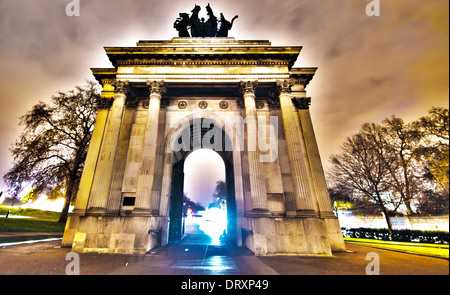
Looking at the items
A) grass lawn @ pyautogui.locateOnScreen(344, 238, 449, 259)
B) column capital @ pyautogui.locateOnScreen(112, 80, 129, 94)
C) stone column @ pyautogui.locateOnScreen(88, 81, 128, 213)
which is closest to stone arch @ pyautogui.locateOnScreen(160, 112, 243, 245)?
stone column @ pyautogui.locateOnScreen(88, 81, 128, 213)

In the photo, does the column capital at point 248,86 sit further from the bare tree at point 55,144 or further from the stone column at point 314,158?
the bare tree at point 55,144

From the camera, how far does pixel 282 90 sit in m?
13.1

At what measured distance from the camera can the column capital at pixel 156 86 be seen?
507 inches

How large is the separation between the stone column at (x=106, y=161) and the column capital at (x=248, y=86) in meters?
8.28

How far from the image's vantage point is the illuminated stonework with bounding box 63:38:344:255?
9.70 meters

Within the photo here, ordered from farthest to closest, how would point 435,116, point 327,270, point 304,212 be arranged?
1. point 435,116
2. point 304,212
3. point 327,270

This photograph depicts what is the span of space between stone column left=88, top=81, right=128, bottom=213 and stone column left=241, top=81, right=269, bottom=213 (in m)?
8.57

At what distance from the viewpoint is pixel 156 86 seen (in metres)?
13.0

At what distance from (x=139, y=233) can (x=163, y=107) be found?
8.88 m

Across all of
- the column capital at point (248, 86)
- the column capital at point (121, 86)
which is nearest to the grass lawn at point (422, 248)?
the column capital at point (248, 86)

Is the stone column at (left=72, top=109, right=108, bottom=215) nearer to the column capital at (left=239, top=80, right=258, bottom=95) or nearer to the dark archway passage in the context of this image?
the dark archway passage

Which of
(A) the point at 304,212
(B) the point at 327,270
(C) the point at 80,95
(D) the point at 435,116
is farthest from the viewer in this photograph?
(C) the point at 80,95
